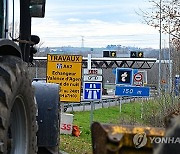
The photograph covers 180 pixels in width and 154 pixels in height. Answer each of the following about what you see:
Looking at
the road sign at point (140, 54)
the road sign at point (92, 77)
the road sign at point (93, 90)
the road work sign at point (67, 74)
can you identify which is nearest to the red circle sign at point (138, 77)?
the road work sign at point (67, 74)

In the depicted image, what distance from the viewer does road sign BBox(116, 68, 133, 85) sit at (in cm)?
2101

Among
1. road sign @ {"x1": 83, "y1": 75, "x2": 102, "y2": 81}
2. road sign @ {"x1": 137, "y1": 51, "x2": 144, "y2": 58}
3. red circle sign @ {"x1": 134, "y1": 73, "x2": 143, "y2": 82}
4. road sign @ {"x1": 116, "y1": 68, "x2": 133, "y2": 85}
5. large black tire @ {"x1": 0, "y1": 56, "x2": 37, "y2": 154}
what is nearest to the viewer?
large black tire @ {"x1": 0, "y1": 56, "x2": 37, "y2": 154}

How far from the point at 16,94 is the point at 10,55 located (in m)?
0.41

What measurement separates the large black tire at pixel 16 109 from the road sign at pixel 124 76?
14.8 metres

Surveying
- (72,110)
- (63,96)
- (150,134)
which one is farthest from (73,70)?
(72,110)

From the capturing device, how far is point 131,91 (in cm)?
2095

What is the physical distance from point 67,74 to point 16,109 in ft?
37.7

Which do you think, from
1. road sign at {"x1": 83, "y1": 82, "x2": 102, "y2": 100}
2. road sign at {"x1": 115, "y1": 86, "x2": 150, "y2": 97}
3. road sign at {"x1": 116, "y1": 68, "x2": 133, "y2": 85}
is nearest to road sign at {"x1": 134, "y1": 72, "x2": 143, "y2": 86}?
road sign at {"x1": 116, "y1": 68, "x2": 133, "y2": 85}

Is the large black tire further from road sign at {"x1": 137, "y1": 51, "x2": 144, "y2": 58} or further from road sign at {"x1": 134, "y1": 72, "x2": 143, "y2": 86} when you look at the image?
road sign at {"x1": 137, "y1": 51, "x2": 144, "y2": 58}

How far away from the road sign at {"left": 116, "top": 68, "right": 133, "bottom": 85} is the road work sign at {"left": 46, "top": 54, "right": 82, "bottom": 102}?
355cm

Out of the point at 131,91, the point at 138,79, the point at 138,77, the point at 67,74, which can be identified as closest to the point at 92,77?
the point at 67,74

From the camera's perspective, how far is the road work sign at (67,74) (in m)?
17.2

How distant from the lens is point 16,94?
5473mm

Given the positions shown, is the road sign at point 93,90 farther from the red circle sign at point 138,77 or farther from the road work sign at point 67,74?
the red circle sign at point 138,77
